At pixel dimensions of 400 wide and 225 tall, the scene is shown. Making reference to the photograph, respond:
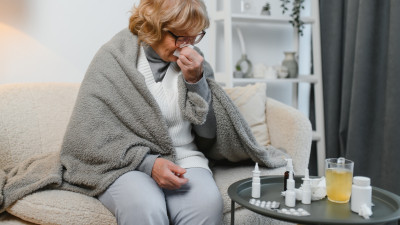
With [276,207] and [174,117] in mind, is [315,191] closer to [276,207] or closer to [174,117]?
[276,207]

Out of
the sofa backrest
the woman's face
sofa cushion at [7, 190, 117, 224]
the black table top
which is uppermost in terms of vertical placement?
the woman's face

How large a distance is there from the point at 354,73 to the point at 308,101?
57 centimetres

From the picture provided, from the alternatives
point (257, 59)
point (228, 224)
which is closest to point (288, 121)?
point (228, 224)

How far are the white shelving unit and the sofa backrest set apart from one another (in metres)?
0.89

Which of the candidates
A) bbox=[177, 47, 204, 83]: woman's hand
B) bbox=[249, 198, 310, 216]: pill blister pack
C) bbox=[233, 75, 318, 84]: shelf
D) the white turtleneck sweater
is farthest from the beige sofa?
bbox=[233, 75, 318, 84]: shelf

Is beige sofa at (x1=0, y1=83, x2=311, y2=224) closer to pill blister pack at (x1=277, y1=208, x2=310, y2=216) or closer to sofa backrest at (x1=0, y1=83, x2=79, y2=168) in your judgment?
sofa backrest at (x1=0, y1=83, x2=79, y2=168)

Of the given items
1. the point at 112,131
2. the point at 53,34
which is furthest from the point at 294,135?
the point at 53,34

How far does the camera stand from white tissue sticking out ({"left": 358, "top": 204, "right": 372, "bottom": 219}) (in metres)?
1.01

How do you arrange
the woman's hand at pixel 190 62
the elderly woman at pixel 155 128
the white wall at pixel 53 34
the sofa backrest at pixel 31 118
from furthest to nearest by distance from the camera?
the white wall at pixel 53 34, the sofa backrest at pixel 31 118, the woman's hand at pixel 190 62, the elderly woman at pixel 155 128

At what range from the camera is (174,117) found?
4.60ft

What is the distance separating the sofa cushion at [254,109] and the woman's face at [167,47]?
46cm

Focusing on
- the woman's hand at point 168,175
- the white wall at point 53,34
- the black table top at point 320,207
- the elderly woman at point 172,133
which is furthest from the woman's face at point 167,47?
the white wall at point 53,34

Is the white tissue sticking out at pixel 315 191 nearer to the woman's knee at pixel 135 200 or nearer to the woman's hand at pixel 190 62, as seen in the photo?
the woman's knee at pixel 135 200

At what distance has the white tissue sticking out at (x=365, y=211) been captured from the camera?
1.01 m
